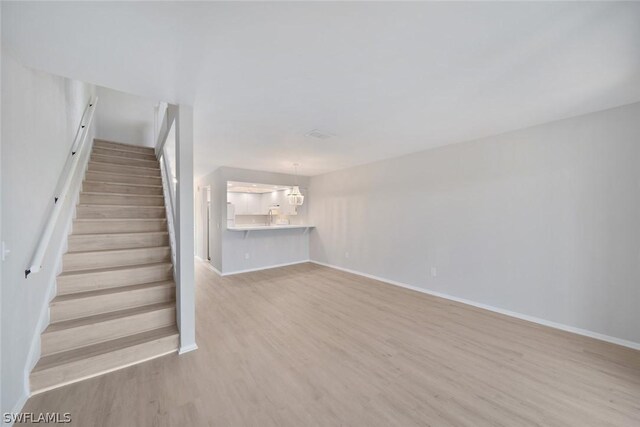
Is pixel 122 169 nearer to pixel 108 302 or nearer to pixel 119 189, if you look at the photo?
pixel 119 189

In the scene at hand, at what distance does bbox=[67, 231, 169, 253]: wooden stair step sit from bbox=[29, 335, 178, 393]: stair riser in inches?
49.9

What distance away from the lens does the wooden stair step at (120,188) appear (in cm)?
332

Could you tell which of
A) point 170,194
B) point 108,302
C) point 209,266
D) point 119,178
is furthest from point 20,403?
point 209,266

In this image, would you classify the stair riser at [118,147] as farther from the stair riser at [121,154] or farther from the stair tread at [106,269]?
the stair tread at [106,269]

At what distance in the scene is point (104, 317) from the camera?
2.21 metres

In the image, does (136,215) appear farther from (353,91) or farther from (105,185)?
(353,91)

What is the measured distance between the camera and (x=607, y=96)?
7.30 ft

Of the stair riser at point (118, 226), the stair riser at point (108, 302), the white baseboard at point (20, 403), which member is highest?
the stair riser at point (118, 226)

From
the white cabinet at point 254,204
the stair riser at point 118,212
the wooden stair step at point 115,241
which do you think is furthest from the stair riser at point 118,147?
the white cabinet at point 254,204

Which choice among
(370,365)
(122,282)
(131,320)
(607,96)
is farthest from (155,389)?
(607,96)

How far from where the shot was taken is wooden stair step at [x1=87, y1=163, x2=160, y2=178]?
366 cm

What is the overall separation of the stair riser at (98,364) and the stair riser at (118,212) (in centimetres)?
187

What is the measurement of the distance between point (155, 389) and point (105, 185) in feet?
9.85

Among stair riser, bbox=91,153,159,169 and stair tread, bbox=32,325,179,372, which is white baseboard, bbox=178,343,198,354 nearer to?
stair tread, bbox=32,325,179,372
